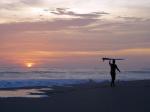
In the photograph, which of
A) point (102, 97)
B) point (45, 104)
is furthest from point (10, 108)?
point (102, 97)

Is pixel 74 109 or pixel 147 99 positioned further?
pixel 147 99

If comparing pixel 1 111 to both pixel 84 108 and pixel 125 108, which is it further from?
pixel 125 108

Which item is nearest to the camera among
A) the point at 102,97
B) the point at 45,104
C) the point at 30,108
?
the point at 30,108

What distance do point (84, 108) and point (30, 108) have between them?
85.4 inches

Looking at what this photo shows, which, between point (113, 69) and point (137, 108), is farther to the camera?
point (113, 69)

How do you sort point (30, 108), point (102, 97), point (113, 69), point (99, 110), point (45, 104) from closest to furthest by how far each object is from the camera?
1. point (99, 110)
2. point (30, 108)
3. point (45, 104)
4. point (102, 97)
5. point (113, 69)

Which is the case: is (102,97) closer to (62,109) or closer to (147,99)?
(147,99)

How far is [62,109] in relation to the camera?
1491 cm

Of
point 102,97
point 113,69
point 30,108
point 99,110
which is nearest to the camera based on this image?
point 99,110

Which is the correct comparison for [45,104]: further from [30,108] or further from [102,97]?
[102,97]

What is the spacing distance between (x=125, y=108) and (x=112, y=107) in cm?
58

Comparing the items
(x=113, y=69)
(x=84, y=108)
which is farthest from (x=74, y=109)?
(x=113, y=69)

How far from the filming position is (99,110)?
1432 cm

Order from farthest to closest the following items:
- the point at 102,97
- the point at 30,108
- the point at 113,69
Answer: the point at 113,69 < the point at 102,97 < the point at 30,108
